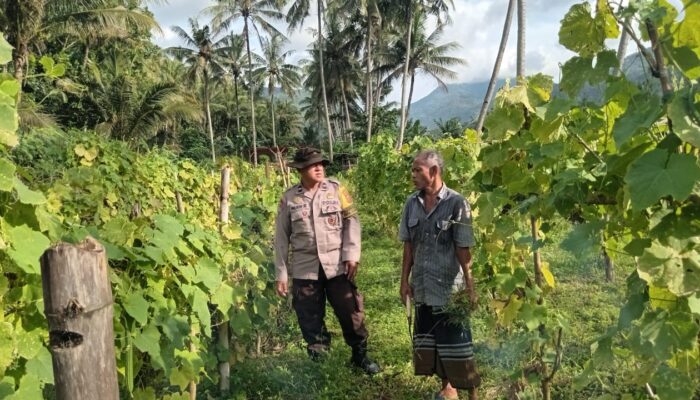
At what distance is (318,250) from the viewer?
11.9 ft

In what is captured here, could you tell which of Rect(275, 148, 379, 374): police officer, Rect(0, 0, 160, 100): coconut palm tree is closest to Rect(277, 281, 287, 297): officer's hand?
Rect(275, 148, 379, 374): police officer

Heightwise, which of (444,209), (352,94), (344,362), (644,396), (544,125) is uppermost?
(352,94)

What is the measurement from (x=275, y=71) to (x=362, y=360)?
40.4m

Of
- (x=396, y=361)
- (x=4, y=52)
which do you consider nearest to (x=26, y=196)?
(x=4, y=52)

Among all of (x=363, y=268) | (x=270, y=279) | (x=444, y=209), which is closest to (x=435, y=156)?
(x=444, y=209)

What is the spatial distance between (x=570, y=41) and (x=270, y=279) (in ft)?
9.98

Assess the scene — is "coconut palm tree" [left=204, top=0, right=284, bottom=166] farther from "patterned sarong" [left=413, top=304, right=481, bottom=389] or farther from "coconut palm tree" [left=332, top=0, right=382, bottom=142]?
"patterned sarong" [left=413, top=304, right=481, bottom=389]

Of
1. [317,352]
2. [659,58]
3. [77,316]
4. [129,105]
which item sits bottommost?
[317,352]

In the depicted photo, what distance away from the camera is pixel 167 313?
6.87ft

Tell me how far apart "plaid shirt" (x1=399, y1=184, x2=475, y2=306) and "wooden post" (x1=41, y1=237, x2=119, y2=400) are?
6.80ft

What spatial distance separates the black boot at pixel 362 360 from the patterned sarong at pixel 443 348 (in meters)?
0.65

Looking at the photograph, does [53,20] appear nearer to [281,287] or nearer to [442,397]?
[281,287]

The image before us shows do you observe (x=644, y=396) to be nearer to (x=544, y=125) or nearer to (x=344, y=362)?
(x=544, y=125)

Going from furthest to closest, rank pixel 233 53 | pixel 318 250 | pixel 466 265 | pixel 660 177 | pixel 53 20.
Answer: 1. pixel 233 53
2. pixel 53 20
3. pixel 318 250
4. pixel 466 265
5. pixel 660 177
